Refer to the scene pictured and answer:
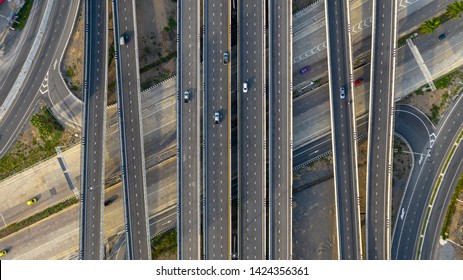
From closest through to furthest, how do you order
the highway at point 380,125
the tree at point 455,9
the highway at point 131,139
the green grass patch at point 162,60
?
the highway at point 380,125, the tree at point 455,9, the highway at point 131,139, the green grass patch at point 162,60

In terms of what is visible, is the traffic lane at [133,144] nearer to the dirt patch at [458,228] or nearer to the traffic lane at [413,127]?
the traffic lane at [413,127]

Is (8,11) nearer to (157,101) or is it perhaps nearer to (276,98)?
(157,101)

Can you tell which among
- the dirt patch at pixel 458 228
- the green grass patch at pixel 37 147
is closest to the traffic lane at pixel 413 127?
the dirt patch at pixel 458 228

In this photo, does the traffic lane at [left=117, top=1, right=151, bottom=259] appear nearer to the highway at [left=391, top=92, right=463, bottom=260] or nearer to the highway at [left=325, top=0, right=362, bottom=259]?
the highway at [left=325, top=0, right=362, bottom=259]

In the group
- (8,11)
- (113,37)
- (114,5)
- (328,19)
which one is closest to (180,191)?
(113,37)

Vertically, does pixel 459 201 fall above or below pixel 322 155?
below

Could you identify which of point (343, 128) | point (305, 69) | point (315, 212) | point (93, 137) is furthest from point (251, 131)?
point (93, 137)
